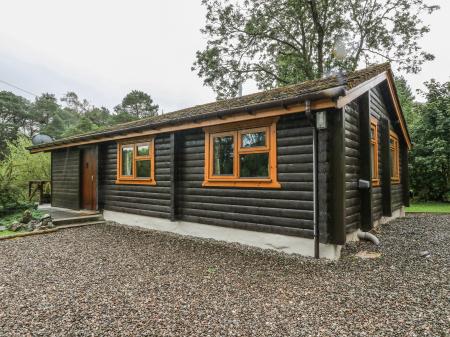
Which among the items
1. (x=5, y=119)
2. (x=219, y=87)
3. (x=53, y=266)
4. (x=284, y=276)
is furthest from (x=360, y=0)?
(x=5, y=119)

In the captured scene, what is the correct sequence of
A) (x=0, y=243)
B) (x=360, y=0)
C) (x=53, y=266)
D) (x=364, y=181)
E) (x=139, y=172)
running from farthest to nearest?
(x=360, y=0)
(x=139, y=172)
(x=0, y=243)
(x=364, y=181)
(x=53, y=266)

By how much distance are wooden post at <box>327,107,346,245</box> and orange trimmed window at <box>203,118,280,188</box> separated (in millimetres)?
1075

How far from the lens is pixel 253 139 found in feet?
19.3

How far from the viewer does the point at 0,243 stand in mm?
6539

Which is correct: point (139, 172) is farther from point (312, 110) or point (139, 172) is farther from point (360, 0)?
point (360, 0)

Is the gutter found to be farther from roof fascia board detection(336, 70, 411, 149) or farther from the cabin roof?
roof fascia board detection(336, 70, 411, 149)

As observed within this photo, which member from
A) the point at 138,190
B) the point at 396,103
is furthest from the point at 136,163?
the point at 396,103

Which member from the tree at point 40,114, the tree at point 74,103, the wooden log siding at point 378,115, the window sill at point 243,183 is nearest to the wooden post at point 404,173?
the wooden log siding at point 378,115

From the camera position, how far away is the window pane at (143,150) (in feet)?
27.2

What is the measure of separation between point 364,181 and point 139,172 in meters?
6.16

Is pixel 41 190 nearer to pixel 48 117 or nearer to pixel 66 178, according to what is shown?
pixel 66 178

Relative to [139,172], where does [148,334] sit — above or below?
below

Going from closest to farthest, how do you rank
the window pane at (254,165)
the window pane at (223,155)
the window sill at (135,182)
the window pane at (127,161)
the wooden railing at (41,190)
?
the window pane at (254,165) < the window pane at (223,155) < the window sill at (135,182) < the window pane at (127,161) < the wooden railing at (41,190)

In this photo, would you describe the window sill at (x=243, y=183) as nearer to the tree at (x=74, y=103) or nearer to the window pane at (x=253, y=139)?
the window pane at (x=253, y=139)
